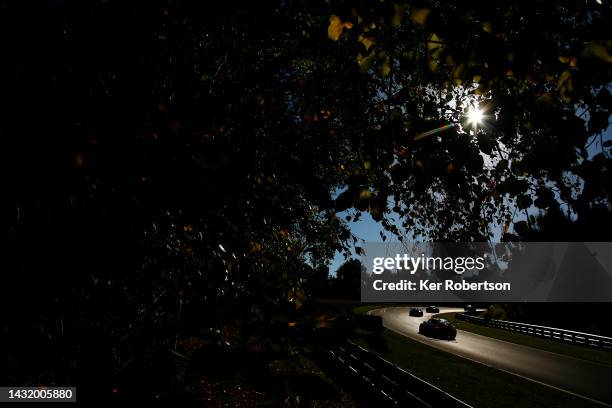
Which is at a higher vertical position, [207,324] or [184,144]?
[184,144]

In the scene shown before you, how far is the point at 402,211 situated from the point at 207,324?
6744 millimetres

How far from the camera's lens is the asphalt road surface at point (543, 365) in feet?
43.0

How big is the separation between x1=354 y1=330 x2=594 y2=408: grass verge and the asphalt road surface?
2.46 ft

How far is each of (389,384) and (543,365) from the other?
1116 centimetres

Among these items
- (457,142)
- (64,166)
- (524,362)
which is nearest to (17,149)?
(64,166)

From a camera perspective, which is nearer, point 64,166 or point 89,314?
point 64,166

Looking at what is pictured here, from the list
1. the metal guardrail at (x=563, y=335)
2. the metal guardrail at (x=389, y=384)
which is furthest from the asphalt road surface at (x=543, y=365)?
the metal guardrail at (x=389, y=384)

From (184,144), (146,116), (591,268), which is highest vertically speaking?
(146,116)

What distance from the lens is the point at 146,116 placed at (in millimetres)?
1932

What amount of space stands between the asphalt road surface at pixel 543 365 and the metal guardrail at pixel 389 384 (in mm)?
6249

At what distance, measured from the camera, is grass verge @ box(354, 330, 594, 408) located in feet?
37.9

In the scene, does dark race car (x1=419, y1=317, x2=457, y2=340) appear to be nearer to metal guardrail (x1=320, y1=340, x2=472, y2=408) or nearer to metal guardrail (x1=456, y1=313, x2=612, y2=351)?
metal guardrail (x1=456, y1=313, x2=612, y2=351)

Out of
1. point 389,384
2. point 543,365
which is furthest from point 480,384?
point 543,365

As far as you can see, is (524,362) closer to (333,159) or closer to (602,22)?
(333,159)
